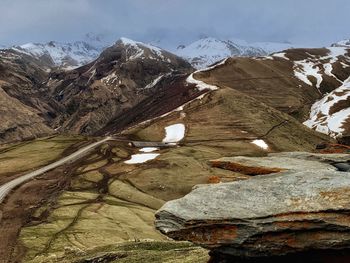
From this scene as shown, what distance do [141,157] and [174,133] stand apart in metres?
32.2

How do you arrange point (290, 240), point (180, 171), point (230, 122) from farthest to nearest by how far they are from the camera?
point (230, 122) → point (180, 171) → point (290, 240)

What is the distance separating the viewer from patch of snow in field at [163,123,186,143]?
14729 centimetres

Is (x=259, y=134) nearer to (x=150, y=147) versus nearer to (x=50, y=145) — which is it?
(x=150, y=147)

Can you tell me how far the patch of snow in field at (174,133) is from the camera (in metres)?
147

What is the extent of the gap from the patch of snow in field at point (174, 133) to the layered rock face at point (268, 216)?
404 feet

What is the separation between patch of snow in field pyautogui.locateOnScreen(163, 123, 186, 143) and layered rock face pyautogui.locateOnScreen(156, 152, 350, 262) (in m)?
123

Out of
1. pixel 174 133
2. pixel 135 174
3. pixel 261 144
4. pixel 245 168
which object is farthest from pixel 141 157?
pixel 245 168

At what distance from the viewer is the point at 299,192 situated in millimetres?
21125

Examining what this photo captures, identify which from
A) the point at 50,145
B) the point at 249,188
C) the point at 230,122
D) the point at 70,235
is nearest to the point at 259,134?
the point at 230,122

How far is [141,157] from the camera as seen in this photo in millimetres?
121625

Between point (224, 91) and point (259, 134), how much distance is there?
35446 mm

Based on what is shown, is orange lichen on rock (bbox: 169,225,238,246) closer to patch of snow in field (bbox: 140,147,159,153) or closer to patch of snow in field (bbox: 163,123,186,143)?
patch of snow in field (bbox: 140,147,159,153)

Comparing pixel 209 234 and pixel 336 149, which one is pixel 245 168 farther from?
pixel 336 149

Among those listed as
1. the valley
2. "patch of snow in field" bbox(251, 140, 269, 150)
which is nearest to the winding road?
the valley
